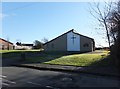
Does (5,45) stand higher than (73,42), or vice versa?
(5,45)

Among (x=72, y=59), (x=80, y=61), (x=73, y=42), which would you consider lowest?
(x=80, y=61)

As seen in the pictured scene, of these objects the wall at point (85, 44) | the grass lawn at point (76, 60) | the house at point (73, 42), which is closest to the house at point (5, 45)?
the house at point (73, 42)

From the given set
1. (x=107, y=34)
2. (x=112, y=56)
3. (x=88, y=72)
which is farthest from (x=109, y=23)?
(x=88, y=72)

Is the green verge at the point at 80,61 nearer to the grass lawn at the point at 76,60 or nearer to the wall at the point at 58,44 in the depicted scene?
the grass lawn at the point at 76,60

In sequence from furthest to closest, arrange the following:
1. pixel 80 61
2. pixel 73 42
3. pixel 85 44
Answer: pixel 73 42
pixel 85 44
pixel 80 61

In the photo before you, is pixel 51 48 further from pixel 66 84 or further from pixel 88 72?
pixel 66 84

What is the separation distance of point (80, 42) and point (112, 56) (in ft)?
114

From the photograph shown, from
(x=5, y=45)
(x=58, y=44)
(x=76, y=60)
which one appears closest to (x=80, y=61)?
(x=76, y=60)

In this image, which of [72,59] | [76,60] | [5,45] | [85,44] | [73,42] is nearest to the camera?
[76,60]

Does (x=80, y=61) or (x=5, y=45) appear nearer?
(x=80, y=61)

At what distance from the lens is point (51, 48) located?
6091 cm

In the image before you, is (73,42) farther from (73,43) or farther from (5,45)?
(5,45)

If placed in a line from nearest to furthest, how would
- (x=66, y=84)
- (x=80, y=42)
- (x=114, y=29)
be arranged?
(x=66, y=84) < (x=114, y=29) < (x=80, y=42)

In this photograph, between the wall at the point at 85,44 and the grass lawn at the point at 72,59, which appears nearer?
the grass lawn at the point at 72,59
